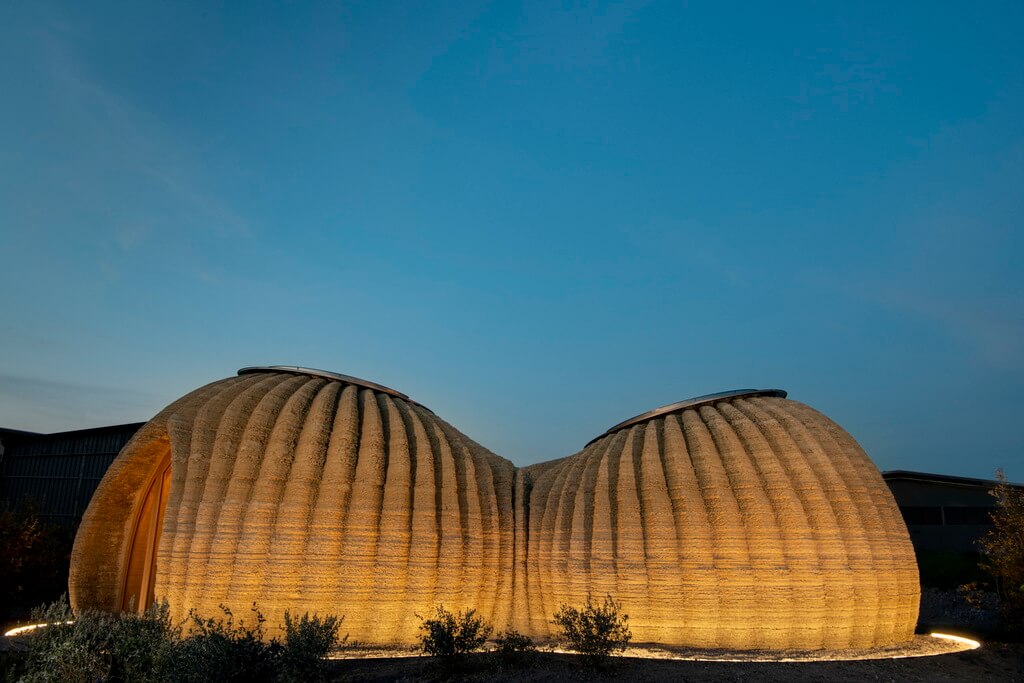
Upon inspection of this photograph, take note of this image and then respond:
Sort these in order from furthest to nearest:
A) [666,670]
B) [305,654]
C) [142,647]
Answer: [666,670] < [142,647] < [305,654]

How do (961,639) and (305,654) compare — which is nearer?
(305,654)

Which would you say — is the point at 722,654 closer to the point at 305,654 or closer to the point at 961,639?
the point at 961,639

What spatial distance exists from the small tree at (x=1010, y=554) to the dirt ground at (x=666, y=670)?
104 inches

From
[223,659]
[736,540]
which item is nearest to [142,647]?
[223,659]

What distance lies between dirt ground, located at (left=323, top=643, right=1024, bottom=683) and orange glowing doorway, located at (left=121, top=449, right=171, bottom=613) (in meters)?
6.62

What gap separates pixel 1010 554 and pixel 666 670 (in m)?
9.16

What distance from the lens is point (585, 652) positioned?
34.7 ft

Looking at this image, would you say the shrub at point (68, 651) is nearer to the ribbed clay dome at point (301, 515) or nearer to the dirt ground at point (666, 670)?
the ribbed clay dome at point (301, 515)

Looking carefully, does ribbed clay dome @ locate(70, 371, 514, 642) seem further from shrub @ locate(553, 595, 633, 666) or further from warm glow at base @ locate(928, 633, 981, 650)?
warm glow at base @ locate(928, 633, 981, 650)

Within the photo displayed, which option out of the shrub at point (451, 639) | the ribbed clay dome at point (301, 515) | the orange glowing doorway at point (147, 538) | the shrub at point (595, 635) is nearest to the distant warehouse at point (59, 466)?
the orange glowing doorway at point (147, 538)

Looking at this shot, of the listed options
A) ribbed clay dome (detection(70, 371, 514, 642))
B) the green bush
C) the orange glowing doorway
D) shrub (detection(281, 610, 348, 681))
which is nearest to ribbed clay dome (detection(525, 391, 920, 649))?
ribbed clay dome (detection(70, 371, 514, 642))

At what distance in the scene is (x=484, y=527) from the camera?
13820mm

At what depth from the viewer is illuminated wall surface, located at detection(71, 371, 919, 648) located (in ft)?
39.0

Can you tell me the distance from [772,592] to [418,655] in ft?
21.0
